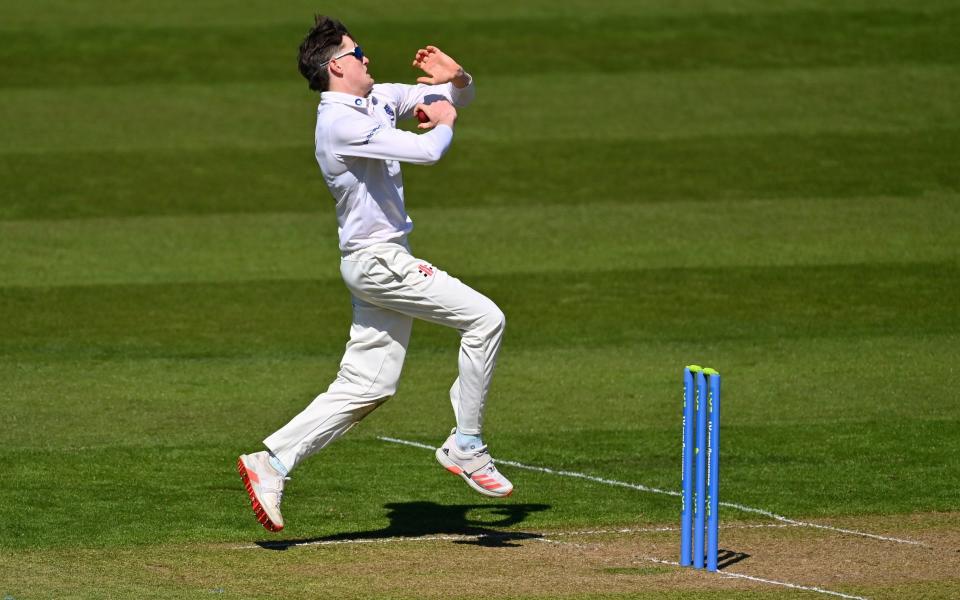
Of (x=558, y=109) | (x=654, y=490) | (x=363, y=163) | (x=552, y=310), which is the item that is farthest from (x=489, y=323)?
(x=558, y=109)

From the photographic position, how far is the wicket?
6.43m

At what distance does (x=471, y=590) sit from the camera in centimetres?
650

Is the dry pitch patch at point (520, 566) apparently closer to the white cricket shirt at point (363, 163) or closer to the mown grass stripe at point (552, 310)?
the white cricket shirt at point (363, 163)

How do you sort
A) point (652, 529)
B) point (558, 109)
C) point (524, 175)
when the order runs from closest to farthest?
point (652, 529), point (524, 175), point (558, 109)

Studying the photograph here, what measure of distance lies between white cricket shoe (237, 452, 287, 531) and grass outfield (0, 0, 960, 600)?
9.1 inches

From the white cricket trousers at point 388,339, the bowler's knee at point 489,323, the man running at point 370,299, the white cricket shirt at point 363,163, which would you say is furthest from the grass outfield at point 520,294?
the white cricket shirt at point 363,163

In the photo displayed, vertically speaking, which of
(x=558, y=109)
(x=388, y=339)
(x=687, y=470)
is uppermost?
(x=558, y=109)

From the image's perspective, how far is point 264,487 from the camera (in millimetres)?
7148

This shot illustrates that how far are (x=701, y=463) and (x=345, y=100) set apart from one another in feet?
7.51

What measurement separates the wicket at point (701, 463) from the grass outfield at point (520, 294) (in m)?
0.18

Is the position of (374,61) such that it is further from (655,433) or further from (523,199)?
(655,433)

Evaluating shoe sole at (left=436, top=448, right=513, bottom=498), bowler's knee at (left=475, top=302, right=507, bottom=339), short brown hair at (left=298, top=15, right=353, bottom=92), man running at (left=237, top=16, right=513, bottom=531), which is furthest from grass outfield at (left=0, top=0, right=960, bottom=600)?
short brown hair at (left=298, top=15, right=353, bottom=92)

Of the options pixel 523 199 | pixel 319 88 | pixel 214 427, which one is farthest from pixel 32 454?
pixel 523 199

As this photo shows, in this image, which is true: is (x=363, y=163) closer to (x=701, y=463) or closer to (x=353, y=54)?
(x=353, y=54)
